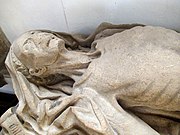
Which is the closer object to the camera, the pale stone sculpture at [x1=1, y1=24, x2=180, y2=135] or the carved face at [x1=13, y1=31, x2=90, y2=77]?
the pale stone sculpture at [x1=1, y1=24, x2=180, y2=135]

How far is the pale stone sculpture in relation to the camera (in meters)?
1.47

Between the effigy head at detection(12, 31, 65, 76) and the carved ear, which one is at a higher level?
the effigy head at detection(12, 31, 65, 76)

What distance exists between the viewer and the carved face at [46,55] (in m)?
1.62

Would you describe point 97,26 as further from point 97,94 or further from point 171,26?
point 97,94

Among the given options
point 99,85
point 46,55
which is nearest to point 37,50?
point 46,55

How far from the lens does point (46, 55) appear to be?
1.62 meters

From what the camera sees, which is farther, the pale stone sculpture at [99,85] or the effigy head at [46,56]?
the effigy head at [46,56]

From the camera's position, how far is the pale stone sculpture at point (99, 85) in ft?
4.82

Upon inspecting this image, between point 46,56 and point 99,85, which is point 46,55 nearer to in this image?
point 46,56

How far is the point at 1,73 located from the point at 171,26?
39.8 inches

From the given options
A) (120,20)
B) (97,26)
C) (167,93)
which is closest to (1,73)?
(97,26)

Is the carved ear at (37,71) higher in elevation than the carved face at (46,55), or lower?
lower

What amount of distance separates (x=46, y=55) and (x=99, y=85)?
0.91 ft

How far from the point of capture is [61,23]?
2070mm
